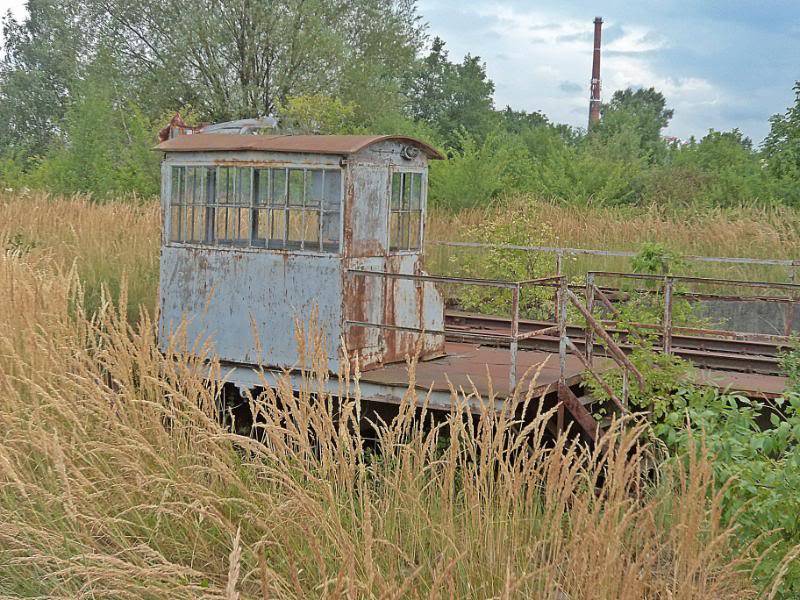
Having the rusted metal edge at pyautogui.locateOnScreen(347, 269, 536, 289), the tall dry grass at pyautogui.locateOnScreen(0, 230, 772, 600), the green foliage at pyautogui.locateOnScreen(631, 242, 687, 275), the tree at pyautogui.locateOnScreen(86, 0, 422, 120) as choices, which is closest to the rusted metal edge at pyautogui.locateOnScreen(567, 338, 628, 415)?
the rusted metal edge at pyautogui.locateOnScreen(347, 269, 536, 289)

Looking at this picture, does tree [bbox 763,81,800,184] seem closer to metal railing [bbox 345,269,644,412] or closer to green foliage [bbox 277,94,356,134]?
green foliage [bbox 277,94,356,134]

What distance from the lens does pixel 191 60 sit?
2811cm

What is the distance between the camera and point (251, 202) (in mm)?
8578

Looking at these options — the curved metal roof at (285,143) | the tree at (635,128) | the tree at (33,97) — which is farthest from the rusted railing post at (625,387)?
the tree at (33,97)

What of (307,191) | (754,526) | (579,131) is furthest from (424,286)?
(579,131)

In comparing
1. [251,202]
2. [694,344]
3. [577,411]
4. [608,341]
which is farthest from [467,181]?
[608,341]

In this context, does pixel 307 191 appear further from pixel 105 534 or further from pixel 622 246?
pixel 622 246

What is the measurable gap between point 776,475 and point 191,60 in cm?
2615

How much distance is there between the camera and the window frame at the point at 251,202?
26.7ft

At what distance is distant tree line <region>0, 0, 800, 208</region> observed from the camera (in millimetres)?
20031

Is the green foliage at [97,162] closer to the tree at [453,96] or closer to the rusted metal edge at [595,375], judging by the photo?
the rusted metal edge at [595,375]

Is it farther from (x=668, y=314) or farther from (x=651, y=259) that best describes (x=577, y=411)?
(x=651, y=259)

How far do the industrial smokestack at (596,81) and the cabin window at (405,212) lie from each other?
30.6 metres

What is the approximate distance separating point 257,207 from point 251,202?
7 cm
